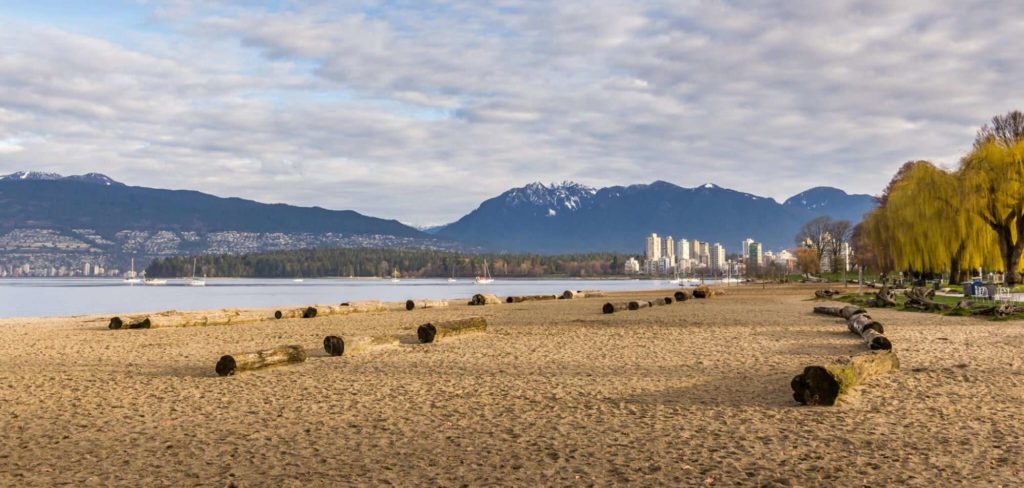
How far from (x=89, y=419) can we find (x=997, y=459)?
1114 cm

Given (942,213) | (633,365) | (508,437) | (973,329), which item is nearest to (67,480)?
(508,437)

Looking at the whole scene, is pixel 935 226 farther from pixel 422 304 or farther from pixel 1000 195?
pixel 422 304

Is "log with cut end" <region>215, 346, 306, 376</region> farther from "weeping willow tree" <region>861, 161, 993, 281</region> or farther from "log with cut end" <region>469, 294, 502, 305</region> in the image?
"weeping willow tree" <region>861, 161, 993, 281</region>

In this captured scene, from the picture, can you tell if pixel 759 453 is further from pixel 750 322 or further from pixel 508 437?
pixel 750 322

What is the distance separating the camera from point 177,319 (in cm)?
3022

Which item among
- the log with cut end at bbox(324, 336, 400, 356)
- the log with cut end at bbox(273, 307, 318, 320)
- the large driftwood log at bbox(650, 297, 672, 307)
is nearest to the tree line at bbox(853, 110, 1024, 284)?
the large driftwood log at bbox(650, 297, 672, 307)

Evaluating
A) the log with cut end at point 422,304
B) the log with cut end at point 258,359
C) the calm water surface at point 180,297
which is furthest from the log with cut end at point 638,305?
the calm water surface at point 180,297

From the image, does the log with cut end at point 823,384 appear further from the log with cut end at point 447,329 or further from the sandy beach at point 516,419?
the log with cut end at point 447,329

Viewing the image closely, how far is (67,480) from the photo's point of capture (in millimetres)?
7695

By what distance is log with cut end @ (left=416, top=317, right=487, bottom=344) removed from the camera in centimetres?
2155

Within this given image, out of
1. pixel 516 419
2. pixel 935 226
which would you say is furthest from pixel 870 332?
pixel 935 226

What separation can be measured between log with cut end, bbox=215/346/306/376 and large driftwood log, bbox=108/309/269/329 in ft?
49.5

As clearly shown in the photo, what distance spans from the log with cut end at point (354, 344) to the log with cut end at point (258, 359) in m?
1.42

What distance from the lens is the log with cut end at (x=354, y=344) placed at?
60.9ft
